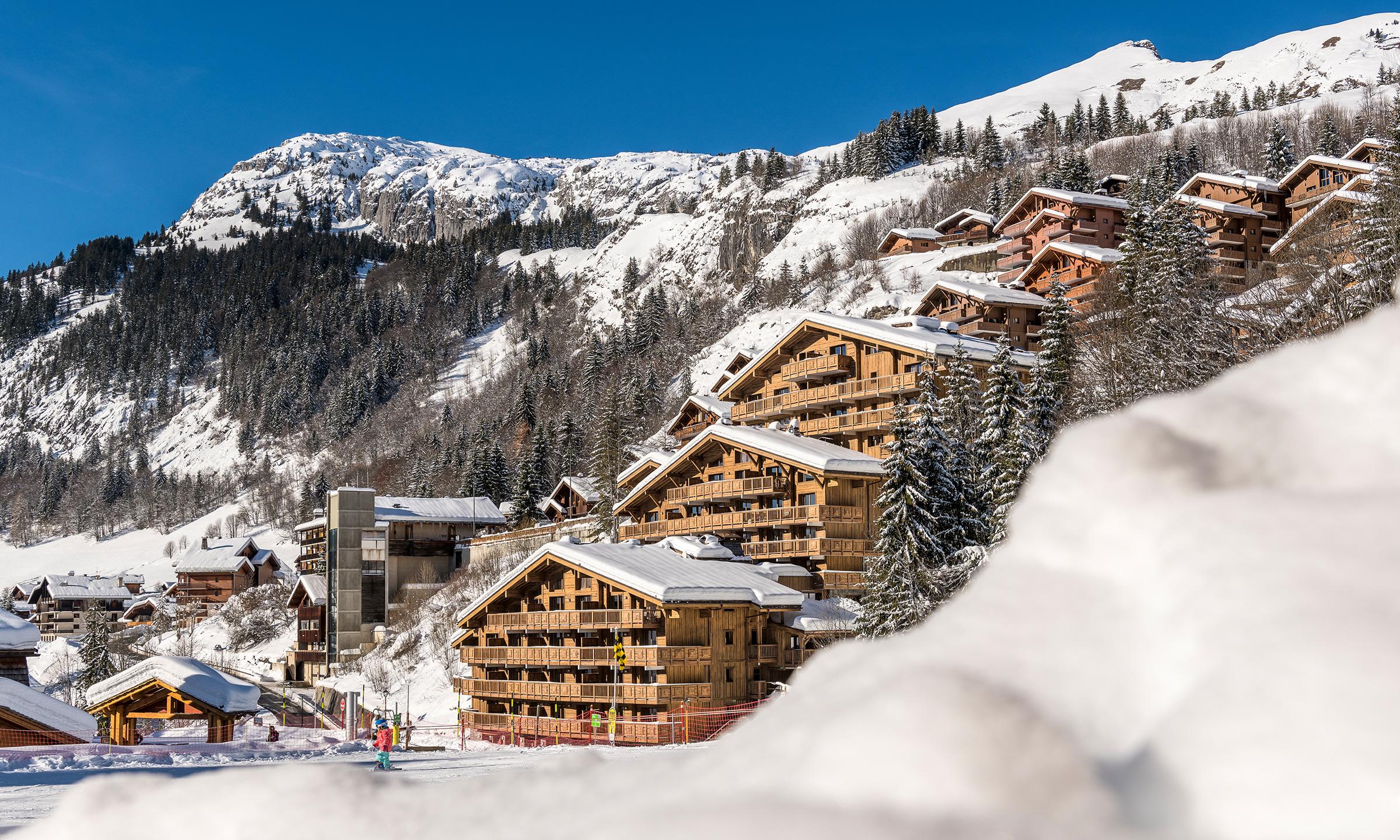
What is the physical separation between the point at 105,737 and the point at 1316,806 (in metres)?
31.4

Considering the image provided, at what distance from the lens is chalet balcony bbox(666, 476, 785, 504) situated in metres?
37.7

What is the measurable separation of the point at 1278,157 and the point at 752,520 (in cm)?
5644

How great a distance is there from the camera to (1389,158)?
32125 millimetres

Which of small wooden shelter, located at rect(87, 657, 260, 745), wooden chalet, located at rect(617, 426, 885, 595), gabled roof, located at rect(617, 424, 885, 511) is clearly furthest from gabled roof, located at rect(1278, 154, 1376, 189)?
small wooden shelter, located at rect(87, 657, 260, 745)

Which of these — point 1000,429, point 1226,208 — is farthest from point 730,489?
point 1226,208

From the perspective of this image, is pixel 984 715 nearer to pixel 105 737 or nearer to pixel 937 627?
pixel 937 627

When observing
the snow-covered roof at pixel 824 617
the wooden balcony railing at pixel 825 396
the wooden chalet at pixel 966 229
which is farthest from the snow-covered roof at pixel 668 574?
the wooden chalet at pixel 966 229

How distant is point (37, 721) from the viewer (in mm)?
22328

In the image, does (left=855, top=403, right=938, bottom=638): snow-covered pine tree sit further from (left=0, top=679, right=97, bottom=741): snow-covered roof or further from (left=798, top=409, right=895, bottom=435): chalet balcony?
(left=0, top=679, right=97, bottom=741): snow-covered roof

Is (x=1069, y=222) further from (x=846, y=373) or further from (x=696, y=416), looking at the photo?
(x=846, y=373)

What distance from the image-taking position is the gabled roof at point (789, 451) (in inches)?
1407

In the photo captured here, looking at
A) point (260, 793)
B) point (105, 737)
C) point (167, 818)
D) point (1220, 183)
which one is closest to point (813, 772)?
point (260, 793)

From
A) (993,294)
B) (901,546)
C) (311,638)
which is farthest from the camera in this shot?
(311,638)

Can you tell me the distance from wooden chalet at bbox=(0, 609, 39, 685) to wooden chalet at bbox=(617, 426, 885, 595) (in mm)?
20218
